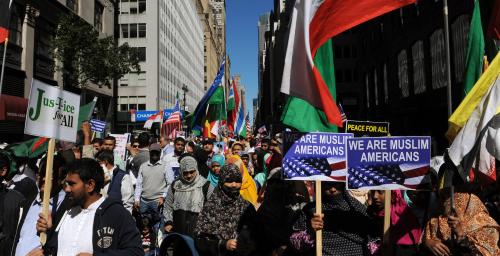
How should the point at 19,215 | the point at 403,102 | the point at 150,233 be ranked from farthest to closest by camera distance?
the point at 403,102 < the point at 150,233 < the point at 19,215

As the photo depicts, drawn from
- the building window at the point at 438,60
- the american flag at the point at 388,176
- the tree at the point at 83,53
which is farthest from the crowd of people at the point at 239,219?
the building window at the point at 438,60

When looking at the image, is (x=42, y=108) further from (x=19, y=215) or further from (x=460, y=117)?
(x=460, y=117)

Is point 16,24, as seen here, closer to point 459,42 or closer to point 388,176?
point 459,42

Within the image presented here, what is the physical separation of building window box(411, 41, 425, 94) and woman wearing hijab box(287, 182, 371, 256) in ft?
102

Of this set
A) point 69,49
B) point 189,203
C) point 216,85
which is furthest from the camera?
point 69,49

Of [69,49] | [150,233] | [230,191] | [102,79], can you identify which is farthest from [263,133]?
[230,191]

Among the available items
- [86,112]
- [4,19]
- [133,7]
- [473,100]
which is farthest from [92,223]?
[133,7]

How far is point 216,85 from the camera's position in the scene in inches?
577

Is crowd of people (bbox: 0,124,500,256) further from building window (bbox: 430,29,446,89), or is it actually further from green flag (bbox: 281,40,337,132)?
building window (bbox: 430,29,446,89)

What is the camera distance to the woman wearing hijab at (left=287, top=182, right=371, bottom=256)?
4781mm

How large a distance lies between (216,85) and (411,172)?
10.3m

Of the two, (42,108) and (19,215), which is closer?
(42,108)

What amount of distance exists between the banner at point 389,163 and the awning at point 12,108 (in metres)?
22.7

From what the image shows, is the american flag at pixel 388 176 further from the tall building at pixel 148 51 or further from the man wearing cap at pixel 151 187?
the tall building at pixel 148 51
